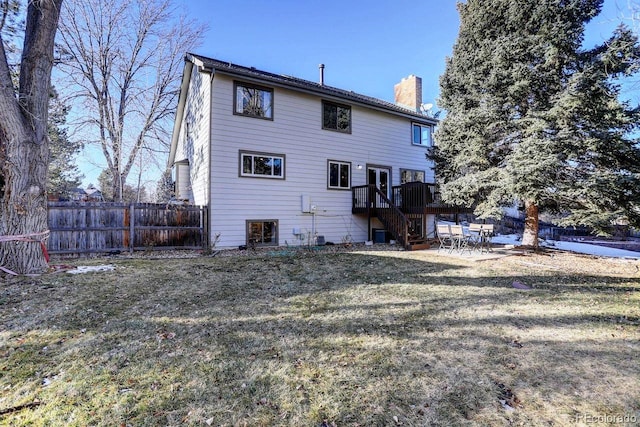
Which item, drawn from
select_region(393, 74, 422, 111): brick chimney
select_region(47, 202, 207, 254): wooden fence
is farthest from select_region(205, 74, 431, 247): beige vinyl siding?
select_region(393, 74, 422, 111): brick chimney

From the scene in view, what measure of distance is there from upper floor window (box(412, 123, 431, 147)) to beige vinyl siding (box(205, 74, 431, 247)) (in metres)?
1.39

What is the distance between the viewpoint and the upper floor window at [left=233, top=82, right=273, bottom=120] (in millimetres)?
10672

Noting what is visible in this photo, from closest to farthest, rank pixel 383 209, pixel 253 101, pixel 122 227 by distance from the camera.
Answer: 1. pixel 122 227
2. pixel 253 101
3. pixel 383 209

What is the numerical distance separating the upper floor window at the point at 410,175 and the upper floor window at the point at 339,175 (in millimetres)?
3276

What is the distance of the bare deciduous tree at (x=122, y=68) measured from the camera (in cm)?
1395

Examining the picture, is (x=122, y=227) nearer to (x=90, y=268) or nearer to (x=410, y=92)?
(x=90, y=268)

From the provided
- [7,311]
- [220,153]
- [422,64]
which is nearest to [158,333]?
[7,311]

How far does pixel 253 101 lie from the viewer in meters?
11.0

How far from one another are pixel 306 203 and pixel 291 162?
1.68 meters

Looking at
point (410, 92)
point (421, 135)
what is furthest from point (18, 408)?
point (410, 92)

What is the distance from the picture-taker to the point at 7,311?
4.11 metres

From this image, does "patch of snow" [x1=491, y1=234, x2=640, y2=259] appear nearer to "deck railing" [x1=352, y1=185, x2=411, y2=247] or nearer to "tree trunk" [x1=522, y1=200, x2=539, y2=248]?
"tree trunk" [x1=522, y1=200, x2=539, y2=248]

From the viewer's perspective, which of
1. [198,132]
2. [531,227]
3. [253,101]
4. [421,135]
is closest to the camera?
[531,227]

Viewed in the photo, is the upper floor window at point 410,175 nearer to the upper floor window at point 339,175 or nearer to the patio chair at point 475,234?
the upper floor window at point 339,175
